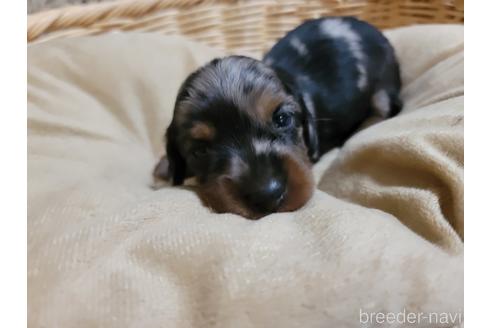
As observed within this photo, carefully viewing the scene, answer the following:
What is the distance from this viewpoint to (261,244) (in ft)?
3.66

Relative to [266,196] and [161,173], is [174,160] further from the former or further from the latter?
[266,196]

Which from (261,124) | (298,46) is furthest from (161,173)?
(298,46)

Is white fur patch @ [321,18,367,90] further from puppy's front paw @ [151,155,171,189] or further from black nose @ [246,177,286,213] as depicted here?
black nose @ [246,177,286,213]

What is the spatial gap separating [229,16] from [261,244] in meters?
1.74

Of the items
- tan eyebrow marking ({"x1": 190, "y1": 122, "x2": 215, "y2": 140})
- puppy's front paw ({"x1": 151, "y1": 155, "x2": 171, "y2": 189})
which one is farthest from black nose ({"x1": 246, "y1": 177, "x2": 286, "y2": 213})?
puppy's front paw ({"x1": 151, "y1": 155, "x2": 171, "y2": 189})

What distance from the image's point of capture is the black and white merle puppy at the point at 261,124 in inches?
56.4

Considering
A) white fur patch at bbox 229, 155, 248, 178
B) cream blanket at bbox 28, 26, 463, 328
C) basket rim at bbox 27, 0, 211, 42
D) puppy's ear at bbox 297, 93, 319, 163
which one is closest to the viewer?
cream blanket at bbox 28, 26, 463, 328

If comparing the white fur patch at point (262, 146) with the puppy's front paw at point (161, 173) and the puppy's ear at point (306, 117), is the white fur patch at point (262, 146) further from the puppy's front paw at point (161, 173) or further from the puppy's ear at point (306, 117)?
the puppy's front paw at point (161, 173)

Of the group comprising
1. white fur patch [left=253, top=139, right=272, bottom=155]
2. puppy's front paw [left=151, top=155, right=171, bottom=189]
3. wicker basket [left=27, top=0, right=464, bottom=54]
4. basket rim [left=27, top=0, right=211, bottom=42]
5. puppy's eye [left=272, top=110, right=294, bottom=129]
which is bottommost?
puppy's front paw [left=151, top=155, right=171, bottom=189]

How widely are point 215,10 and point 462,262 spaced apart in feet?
6.05

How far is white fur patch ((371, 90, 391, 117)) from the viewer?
7.24ft

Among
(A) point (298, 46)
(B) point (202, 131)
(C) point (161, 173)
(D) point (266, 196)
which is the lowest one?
(C) point (161, 173)

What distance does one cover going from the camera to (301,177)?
1.46 m
